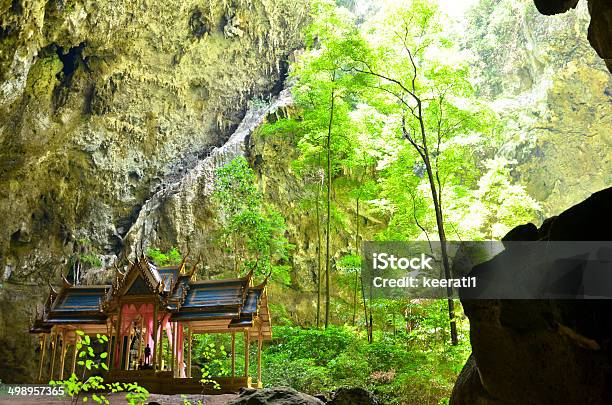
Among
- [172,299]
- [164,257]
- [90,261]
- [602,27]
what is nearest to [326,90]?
[164,257]

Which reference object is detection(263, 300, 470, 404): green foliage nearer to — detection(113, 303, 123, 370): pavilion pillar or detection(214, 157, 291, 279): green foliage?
detection(214, 157, 291, 279): green foliage

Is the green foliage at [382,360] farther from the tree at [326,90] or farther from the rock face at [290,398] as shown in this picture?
the rock face at [290,398]

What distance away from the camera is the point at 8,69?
1463cm

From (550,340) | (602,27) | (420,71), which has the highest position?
(420,71)

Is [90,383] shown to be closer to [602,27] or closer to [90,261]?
[602,27]

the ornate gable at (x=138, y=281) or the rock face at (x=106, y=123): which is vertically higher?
the rock face at (x=106, y=123)

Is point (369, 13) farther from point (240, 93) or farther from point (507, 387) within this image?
point (507, 387)

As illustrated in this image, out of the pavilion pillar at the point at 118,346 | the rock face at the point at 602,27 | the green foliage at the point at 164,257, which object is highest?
the rock face at the point at 602,27

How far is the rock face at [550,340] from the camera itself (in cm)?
387

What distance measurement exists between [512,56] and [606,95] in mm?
6195

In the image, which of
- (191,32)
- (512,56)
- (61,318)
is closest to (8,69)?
(61,318)

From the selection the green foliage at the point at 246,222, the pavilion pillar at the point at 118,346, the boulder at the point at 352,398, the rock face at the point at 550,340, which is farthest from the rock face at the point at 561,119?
the rock face at the point at 550,340

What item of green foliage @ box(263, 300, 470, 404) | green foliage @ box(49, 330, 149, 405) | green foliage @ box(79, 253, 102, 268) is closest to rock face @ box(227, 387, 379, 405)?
green foliage @ box(49, 330, 149, 405)

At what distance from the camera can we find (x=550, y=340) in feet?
13.6
